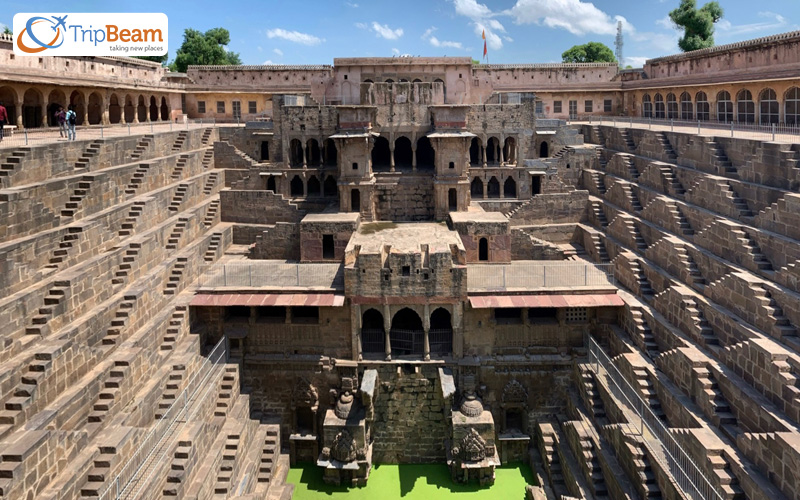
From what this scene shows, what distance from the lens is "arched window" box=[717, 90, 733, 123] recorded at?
36.2 m

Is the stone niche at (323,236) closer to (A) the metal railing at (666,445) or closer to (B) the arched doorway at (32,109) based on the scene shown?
(A) the metal railing at (666,445)

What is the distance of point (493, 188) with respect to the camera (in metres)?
35.5

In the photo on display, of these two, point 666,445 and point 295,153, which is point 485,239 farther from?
point 666,445

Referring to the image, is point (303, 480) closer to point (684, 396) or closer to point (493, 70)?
point (684, 396)

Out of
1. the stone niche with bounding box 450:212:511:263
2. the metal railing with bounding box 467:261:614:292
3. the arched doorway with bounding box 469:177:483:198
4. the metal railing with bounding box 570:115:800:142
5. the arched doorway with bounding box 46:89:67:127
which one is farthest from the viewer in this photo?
the arched doorway with bounding box 469:177:483:198

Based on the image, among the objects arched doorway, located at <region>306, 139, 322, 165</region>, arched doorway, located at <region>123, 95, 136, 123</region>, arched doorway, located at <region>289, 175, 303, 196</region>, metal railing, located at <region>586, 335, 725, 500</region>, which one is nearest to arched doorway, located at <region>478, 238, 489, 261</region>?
metal railing, located at <region>586, 335, 725, 500</region>

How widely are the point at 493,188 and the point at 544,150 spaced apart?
13.9ft

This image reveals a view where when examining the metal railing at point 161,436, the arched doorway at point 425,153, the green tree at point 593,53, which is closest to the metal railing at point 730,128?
the arched doorway at point 425,153

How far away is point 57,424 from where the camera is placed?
1631 centimetres

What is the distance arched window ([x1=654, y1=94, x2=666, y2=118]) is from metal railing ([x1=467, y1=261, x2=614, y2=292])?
67.1ft

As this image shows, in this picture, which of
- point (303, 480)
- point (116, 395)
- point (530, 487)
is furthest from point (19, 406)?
point (530, 487)

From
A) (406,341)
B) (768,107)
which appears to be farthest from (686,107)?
(406,341)

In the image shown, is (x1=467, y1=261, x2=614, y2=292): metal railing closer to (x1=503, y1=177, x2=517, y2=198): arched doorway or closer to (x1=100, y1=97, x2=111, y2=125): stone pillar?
(x1=503, y1=177, x2=517, y2=198): arched doorway

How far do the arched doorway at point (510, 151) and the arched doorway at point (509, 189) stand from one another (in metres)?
1.02
